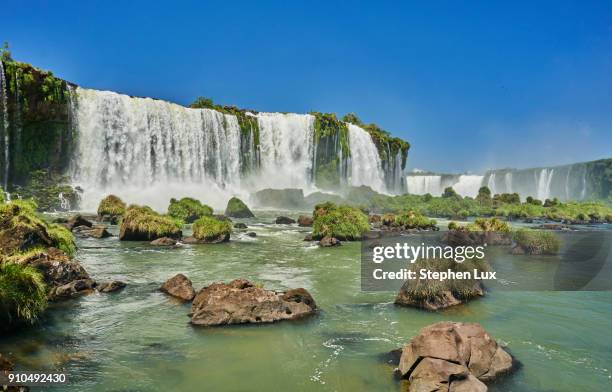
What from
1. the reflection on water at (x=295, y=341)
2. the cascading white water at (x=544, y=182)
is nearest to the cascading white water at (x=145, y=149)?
the reflection on water at (x=295, y=341)

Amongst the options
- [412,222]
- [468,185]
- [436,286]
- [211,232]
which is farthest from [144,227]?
[468,185]

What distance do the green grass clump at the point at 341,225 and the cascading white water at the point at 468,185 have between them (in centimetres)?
9101

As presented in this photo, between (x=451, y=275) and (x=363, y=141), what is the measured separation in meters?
79.2

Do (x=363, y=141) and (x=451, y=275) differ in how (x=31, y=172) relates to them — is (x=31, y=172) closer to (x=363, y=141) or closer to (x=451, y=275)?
(x=451, y=275)

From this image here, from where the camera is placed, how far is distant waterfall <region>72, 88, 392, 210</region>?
52.0 m

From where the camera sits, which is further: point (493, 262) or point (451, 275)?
point (493, 262)

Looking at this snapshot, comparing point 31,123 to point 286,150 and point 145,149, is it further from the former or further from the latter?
point 286,150

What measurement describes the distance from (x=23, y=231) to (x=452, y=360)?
12.8m

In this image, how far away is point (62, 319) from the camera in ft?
33.3

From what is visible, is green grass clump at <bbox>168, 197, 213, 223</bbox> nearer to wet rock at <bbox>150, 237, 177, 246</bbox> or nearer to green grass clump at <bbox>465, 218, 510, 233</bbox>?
wet rock at <bbox>150, 237, 177, 246</bbox>

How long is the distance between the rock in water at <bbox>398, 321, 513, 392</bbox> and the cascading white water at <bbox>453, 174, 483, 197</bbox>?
364 ft

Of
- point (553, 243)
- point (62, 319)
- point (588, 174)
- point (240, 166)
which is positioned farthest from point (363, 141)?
point (62, 319)

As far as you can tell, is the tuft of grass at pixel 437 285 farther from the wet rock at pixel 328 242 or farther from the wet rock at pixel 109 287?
the wet rock at pixel 328 242

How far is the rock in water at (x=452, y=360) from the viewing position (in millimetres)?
6598
